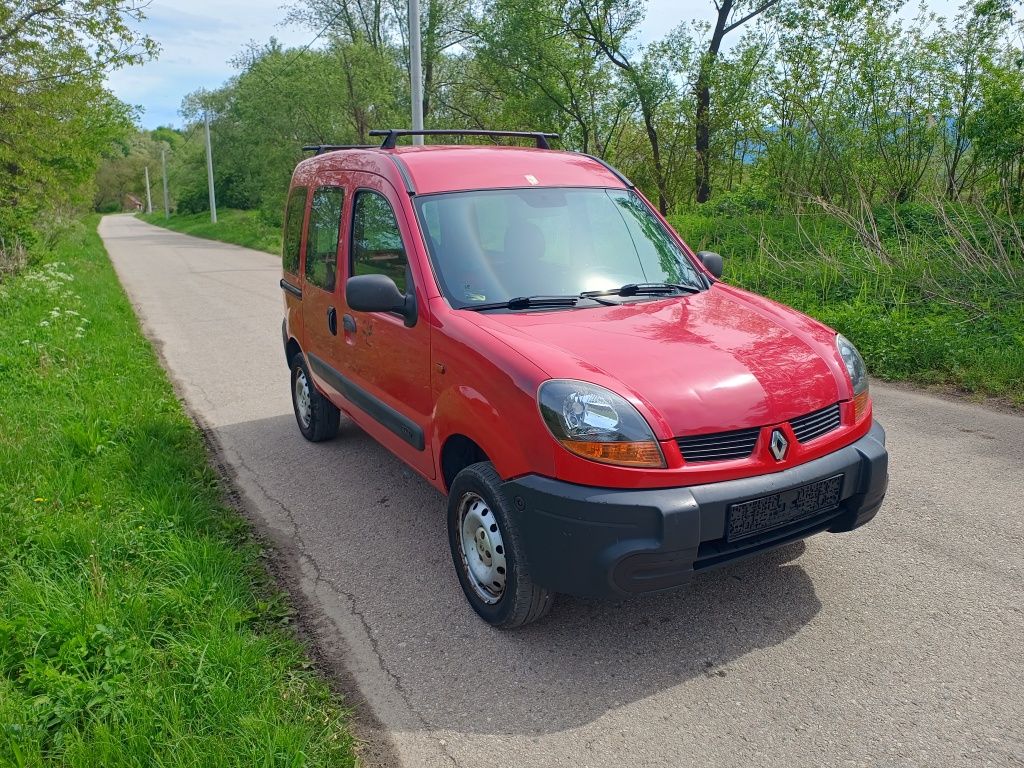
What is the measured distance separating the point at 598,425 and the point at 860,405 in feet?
4.30

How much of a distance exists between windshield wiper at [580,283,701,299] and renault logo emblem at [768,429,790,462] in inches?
46.8

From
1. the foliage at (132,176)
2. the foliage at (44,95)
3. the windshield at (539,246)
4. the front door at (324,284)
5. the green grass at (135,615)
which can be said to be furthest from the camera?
the foliage at (132,176)

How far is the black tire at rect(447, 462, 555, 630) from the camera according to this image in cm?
317

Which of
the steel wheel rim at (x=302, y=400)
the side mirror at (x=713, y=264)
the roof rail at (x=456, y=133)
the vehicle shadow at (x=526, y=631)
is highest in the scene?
the roof rail at (x=456, y=133)

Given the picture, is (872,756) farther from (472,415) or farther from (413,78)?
(413,78)

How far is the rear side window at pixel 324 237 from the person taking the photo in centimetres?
496

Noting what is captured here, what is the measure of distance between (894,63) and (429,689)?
12973 mm

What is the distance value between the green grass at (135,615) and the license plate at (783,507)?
1.59 meters

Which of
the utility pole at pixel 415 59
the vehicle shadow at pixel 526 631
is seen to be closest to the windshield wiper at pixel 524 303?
the vehicle shadow at pixel 526 631

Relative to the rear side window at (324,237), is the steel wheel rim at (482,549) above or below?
below

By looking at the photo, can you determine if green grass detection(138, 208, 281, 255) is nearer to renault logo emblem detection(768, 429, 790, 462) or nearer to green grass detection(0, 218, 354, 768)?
green grass detection(0, 218, 354, 768)

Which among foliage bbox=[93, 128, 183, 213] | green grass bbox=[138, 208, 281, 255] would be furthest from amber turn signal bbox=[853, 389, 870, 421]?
foliage bbox=[93, 128, 183, 213]

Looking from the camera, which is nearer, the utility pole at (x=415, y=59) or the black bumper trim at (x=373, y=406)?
the black bumper trim at (x=373, y=406)

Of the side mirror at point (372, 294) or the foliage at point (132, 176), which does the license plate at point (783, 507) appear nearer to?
the side mirror at point (372, 294)
